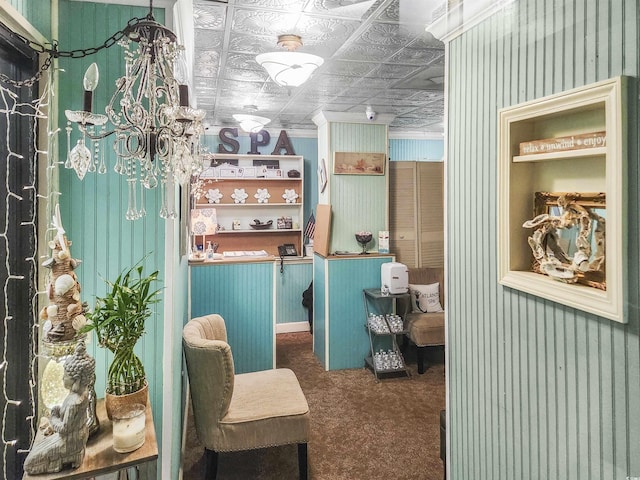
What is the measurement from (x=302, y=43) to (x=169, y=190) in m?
1.38

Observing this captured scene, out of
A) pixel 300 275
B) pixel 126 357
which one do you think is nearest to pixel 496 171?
pixel 126 357

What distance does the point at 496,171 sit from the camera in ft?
5.27

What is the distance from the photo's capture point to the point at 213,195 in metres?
5.48

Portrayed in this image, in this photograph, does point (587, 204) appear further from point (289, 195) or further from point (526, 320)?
point (289, 195)

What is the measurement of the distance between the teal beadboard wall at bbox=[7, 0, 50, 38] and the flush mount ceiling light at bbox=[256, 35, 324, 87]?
1.07 meters

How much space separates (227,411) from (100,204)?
140 centimetres

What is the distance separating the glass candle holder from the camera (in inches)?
52.1

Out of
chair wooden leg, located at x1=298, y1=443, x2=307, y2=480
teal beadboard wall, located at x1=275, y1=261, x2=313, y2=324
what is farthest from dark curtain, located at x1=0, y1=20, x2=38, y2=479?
teal beadboard wall, located at x1=275, y1=261, x2=313, y2=324

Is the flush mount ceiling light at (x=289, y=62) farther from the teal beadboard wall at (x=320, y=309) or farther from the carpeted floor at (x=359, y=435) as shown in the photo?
the carpeted floor at (x=359, y=435)

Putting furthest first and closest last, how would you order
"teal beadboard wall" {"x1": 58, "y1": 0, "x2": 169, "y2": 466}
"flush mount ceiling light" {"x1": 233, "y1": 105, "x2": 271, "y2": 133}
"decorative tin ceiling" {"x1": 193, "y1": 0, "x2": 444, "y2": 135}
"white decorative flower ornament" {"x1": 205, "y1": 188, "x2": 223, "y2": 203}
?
1. "white decorative flower ornament" {"x1": 205, "y1": 188, "x2": 223, "y2": 203}
2. "flush mount ceiling light" {"x1": 233, "y1": 105, "x2": 271, "y2": 133}
3. "decorative tin ceiling" {"x1": 193, "y1": 0, "x2": 444, "y2": 135}
4. "teal beadboard wall" {"x1": 58, "y1": 0, "x2": 169, "y2": 466}

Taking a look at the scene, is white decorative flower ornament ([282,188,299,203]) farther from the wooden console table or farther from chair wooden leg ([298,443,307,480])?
the wooden console table

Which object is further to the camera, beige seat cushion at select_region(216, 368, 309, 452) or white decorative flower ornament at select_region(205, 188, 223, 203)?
white decorative flower ornament at select_region(205, 188, 223, 203)

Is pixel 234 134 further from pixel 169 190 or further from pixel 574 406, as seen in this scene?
pixel 574 406

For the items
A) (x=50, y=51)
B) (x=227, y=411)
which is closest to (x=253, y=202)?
(x=227, y=411)
